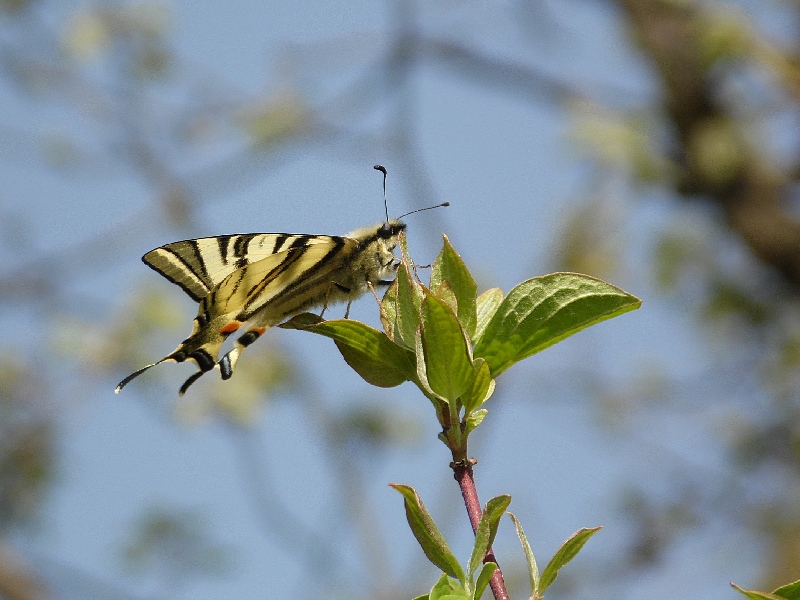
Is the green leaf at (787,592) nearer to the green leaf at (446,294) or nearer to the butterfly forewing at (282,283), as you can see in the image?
the green leaf at (446,294)

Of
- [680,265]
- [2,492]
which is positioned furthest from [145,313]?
[680,265]

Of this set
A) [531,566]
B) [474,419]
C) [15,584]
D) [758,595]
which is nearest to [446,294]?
[474,419]

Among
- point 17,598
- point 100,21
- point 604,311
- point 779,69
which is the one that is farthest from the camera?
point 100,21

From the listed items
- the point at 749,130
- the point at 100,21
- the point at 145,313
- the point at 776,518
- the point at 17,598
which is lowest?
the point at 17,598

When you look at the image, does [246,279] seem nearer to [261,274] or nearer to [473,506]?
[261,274]

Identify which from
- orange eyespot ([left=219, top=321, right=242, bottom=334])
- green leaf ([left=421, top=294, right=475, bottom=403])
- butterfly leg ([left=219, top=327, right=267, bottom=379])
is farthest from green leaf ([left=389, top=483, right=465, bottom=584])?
orange eyespot ([left=219, top=321, right=242, bottom=334])

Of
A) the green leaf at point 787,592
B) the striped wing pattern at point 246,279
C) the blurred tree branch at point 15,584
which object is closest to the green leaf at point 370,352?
the green leaf at point 787,592

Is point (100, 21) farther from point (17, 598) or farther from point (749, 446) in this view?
point (749, 446)
